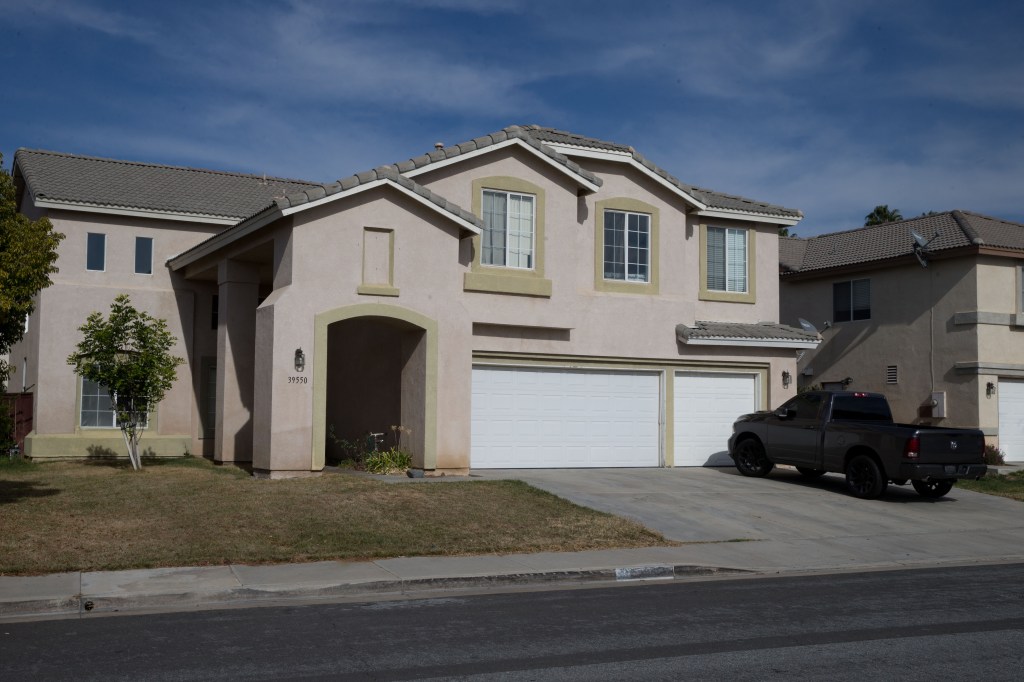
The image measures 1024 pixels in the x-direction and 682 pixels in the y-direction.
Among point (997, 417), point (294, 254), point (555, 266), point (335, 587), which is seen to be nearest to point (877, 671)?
point (335, 587)

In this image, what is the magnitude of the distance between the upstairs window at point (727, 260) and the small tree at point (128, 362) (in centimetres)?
1215

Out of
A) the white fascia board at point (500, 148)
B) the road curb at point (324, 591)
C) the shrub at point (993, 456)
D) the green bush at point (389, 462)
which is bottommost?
the road curb at point (324, 591)

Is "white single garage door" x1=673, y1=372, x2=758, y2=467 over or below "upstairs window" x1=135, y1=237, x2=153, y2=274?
below

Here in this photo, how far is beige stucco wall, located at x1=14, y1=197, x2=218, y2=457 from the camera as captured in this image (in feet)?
72.5

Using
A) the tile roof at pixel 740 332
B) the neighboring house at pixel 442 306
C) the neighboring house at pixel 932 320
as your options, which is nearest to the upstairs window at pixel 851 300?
the neighboring house at pixel 932 320

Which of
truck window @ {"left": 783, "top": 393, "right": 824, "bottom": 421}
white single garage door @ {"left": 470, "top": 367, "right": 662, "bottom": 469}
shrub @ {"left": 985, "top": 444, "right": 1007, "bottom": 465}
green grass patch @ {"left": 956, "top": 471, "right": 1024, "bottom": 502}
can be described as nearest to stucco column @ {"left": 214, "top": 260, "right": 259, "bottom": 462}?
white single garage door @ {"left": 470, "top": 367, "right": 662, "bottom": 469}

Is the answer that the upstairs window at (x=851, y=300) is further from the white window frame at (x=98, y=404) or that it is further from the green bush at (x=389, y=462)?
the white window frame at (x=98, y=404)

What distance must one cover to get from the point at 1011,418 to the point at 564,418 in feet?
45.0

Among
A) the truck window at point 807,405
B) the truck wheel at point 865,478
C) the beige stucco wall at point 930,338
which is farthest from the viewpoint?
the beige stucco wall at point 930,338

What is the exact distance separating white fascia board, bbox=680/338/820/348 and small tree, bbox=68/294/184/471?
36.1ft

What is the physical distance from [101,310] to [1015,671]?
20.1 metres

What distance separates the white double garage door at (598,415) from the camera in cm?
2066

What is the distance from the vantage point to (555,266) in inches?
816

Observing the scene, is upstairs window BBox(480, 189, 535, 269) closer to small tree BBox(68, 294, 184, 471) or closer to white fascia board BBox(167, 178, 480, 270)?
white fascia board BBox(167, 178, 480, 270)
